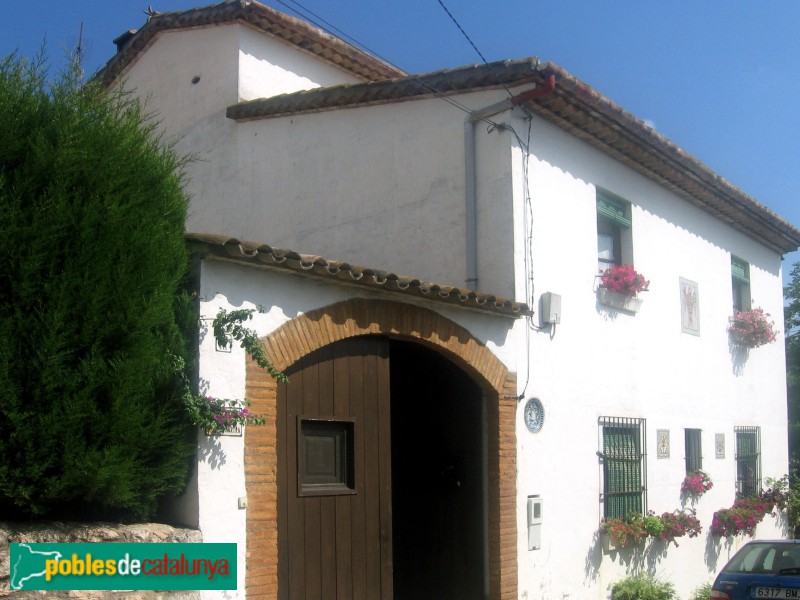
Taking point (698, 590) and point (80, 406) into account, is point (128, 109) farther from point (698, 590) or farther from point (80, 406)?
point (698, 590)

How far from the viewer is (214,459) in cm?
649

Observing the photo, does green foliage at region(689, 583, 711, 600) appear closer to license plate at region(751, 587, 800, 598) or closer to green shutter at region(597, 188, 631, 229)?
license plate at region(751, 587, 800, 598)

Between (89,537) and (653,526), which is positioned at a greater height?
(89,537)

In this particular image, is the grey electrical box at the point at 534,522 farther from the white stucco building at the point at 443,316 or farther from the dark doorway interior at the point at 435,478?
the dark doorway interior at the point at 435,478

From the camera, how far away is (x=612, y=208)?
11859mm

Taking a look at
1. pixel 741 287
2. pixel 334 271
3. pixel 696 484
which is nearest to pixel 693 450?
pixel 696 484

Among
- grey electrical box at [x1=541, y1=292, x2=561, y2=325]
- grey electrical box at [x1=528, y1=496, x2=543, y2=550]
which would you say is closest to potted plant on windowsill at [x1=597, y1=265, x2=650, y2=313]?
grey electrical box at [x1=541, y1=292, x2=561, y2=325]

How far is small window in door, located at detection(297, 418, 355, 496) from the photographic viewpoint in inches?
298

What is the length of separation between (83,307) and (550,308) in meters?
5.67

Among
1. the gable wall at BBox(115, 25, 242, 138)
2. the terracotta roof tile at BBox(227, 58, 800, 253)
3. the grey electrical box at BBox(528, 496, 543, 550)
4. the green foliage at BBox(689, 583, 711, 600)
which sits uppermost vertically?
the gable wall at BBox(115, 25, 242, 138)

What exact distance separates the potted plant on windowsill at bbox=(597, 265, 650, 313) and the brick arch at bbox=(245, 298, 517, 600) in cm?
230

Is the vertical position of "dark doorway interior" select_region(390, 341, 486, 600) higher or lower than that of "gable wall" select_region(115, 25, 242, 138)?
lower

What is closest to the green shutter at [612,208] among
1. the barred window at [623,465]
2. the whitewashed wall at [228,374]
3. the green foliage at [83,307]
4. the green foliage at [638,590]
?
the barred window at [623,465]

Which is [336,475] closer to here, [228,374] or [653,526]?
[228,374]
